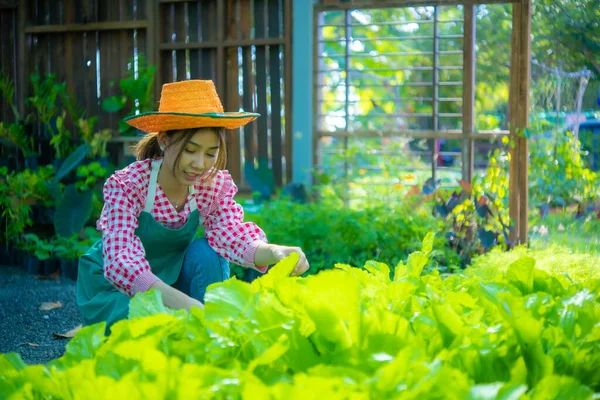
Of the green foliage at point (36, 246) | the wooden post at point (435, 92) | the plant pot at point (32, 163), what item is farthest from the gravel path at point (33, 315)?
the wooden post at point (435, 92)

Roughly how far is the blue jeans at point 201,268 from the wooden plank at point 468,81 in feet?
9.29

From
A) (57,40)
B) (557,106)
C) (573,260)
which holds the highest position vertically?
(57,40)

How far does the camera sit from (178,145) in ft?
9.23

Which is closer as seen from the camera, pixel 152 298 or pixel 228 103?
pixel 152 298

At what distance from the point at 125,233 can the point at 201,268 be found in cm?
45

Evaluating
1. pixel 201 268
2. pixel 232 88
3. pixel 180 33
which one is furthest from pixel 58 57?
pixel 201 268

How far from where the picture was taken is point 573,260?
3580 mm

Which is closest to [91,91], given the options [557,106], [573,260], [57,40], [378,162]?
[57,40]

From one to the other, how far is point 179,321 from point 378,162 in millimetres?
5082

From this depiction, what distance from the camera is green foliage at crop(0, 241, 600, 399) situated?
87 centimetres

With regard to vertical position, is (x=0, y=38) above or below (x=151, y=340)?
above

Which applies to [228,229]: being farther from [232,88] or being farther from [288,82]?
[232,88]

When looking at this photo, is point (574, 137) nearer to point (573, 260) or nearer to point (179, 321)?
point (573, 260)

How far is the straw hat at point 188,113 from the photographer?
2.80 metres
